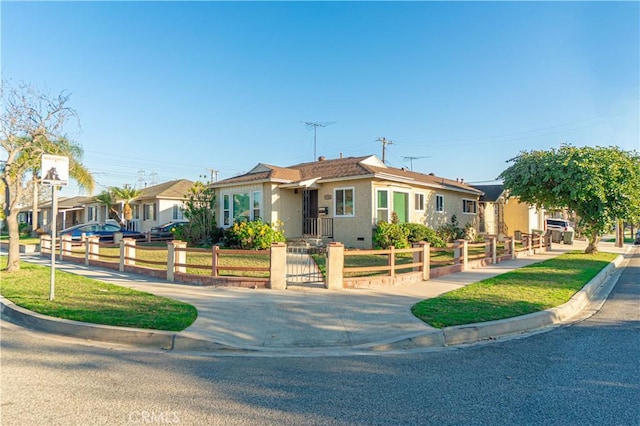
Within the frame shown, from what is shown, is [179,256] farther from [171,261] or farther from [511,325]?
[511,325]

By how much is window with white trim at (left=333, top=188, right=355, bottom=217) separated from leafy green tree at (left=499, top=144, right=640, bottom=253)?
8.91 metres

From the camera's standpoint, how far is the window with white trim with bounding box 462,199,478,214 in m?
26.9

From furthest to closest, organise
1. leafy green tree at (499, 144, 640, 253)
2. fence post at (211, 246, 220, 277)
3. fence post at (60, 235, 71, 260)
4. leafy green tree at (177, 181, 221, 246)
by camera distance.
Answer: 1. leafy green tree at (177, 181, 221, 246)
2. leafy green tree at (499, 144, 640, 253)
3. fence post at (60, 235, 71, 260)
4. fence post at (211, 246, 220, 277)

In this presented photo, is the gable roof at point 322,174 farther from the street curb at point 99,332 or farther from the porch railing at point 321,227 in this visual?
the street curb at point 99,332

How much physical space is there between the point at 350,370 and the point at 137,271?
33.3 ft

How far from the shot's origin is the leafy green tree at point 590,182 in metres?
18.0

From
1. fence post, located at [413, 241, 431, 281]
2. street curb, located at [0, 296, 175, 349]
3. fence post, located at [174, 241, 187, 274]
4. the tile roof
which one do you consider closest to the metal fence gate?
fence post, located at [413, 241, 431, 281]

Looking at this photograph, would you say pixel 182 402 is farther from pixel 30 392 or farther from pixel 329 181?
pixel 329 181

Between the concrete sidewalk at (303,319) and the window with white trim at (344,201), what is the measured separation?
321 inches

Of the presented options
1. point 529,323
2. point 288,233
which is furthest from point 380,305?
point 288,233

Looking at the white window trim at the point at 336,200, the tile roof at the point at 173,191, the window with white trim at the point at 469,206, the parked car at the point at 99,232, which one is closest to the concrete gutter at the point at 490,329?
the white window trim at the point at 336,200

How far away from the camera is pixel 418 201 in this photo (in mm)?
21984

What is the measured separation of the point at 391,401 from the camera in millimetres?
4066

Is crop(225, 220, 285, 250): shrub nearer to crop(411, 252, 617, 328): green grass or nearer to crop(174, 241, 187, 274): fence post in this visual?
crop(174, 241, 187, 274): fence post
